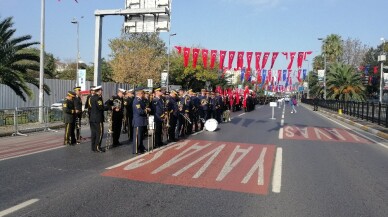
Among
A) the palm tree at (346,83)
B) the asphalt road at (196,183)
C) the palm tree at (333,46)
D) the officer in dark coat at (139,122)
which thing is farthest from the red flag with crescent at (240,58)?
the palm tree at (333,46)

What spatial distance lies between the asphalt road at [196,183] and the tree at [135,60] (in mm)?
34775

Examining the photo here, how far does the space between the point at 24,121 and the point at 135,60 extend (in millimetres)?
30219

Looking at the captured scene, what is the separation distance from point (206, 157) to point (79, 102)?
4856mm

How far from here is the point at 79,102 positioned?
40.5 ft

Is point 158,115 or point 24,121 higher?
point 158,115

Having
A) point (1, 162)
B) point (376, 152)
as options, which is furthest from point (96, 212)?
point (376, 152)

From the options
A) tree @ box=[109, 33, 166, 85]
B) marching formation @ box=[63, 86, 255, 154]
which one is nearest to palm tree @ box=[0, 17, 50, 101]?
marching formation @ box=[63, 86, 255, 154]

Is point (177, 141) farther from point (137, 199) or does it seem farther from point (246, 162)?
point (137, 199)

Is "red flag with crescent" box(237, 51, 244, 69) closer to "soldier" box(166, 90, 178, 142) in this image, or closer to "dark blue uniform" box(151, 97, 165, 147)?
"soldier" box(166, 90, 178, 142)

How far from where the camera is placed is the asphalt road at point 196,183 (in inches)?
216

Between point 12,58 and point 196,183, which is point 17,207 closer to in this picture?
point 196,183

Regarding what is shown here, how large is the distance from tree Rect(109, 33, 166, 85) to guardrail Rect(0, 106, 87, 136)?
93.2ft

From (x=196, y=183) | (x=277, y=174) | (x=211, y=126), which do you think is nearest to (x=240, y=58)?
(x=211, y=126)

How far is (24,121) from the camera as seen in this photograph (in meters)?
15.7
